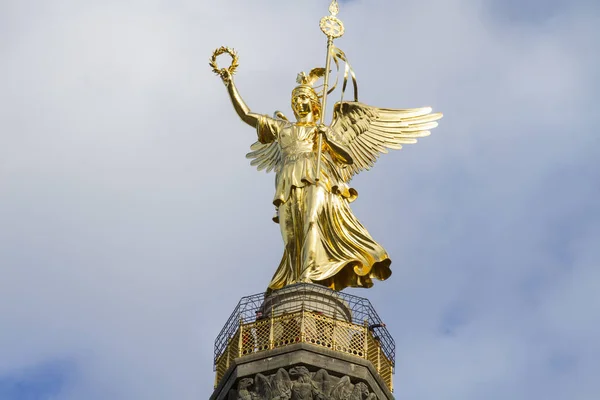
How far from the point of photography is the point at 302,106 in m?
40.6

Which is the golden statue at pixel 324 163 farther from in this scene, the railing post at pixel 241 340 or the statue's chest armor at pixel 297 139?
the railing post at pixel 241 340

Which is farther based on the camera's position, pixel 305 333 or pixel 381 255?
pixel 381 255

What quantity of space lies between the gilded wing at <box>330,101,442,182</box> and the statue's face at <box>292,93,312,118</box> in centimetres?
66

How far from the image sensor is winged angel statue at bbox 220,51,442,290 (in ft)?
126

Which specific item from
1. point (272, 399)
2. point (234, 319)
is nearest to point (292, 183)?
point (234, 319)

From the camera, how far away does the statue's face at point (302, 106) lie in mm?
40562

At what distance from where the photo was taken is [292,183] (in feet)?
128

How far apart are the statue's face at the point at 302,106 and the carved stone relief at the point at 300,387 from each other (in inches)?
297

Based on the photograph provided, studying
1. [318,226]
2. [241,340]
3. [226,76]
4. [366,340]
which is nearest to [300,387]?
[241,340]

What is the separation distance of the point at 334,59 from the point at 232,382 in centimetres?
965

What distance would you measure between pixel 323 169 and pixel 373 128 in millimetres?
2360

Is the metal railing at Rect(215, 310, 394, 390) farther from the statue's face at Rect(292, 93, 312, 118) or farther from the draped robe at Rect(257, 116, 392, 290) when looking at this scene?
the statue's face at Rect(292, 93, 312, 118)

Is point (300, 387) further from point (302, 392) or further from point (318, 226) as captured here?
point (318, 226)

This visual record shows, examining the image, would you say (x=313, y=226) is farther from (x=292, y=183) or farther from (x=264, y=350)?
(x=264, y=350)
